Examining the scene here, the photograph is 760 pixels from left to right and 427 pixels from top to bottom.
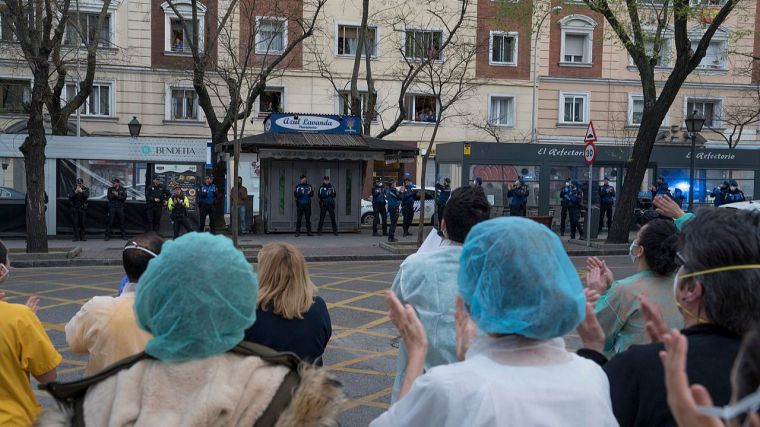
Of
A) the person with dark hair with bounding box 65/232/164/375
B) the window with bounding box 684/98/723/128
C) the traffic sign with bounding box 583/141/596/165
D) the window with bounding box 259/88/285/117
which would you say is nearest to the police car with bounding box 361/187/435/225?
the window with bounding box 259/88/285/117

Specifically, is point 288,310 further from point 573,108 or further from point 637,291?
point 573,108

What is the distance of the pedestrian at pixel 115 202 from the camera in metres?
20.5

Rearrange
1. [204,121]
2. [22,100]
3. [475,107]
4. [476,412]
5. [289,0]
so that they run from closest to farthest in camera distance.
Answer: [476,412] < [289,0] < [22,100] < [204,121] < [475,107]

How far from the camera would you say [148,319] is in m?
2.13

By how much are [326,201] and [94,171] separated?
22.4 feet

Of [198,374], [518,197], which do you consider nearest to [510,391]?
[198,374]

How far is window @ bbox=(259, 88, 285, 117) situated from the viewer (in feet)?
108

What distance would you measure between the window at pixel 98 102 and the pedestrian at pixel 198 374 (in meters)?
31.4

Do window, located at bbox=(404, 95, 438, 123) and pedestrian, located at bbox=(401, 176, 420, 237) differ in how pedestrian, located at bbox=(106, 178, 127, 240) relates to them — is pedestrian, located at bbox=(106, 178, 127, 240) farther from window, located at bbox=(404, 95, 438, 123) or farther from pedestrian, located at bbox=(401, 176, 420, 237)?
window, located at bbox=(404, 95, 438, 123)

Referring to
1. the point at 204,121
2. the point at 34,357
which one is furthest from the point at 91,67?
the point at 34,357

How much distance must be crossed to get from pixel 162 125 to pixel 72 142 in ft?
36.6

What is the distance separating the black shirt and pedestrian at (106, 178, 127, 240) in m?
18.1

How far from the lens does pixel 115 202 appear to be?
2058 cm

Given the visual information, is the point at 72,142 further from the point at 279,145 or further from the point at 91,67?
the point at 279,145
